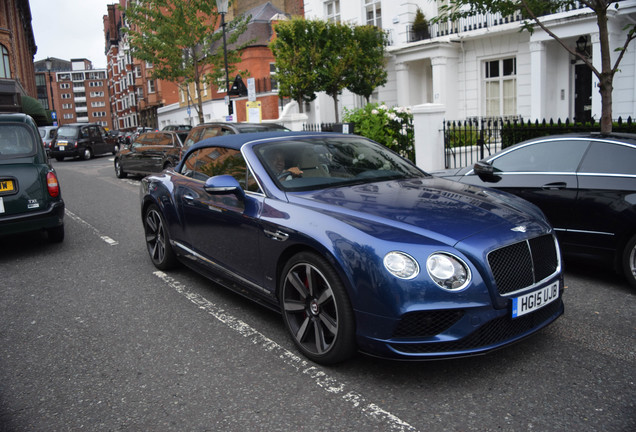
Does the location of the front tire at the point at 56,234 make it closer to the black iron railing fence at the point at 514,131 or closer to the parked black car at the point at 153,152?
the parked black car at the point at 153,152

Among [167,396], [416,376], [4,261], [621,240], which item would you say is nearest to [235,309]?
[167,396]

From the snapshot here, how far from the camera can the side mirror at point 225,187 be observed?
14.3ft

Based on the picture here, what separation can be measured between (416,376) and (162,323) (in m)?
2.27

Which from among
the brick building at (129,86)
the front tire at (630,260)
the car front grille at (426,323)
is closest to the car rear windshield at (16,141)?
the car front grille at (426,323)

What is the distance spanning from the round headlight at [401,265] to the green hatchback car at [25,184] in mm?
5942

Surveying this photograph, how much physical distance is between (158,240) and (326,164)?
2676mm

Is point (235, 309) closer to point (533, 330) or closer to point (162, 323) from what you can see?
point (162, 323)

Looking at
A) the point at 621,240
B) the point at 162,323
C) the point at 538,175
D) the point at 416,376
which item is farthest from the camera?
the point at 538,175

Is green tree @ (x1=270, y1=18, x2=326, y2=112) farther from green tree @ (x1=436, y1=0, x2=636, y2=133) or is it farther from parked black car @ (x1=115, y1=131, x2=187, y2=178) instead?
green tree @ (x1=436, y1=0, x2=636, y2=133)

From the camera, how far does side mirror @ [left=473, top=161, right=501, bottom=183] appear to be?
20.1 ft

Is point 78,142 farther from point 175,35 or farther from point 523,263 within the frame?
point 523,263

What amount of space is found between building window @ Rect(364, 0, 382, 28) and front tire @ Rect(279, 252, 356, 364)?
2510 cm

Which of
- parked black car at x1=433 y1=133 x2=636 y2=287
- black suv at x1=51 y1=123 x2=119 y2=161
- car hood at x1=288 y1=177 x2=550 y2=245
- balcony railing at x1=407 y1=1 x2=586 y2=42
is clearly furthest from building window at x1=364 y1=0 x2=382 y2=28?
car hood at x1=288 y1=177 x2=550 y2=245

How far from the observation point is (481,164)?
625 cm
